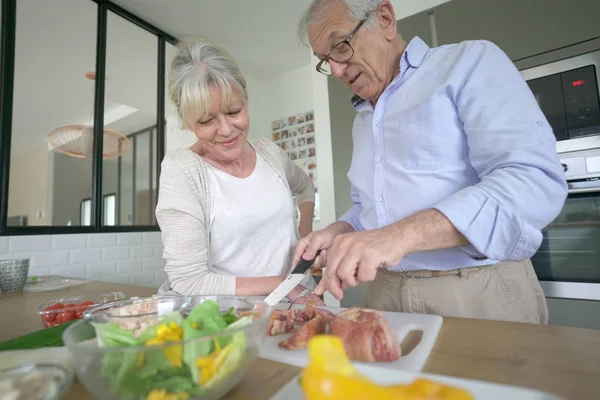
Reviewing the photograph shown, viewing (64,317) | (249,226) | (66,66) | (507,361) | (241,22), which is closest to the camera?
(507,361)

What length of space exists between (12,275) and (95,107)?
51.8 inches

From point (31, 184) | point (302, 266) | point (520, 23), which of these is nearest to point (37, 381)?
point (302, 266)

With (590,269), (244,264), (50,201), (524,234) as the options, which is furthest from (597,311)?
(50,201)

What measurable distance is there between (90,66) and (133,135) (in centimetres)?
77

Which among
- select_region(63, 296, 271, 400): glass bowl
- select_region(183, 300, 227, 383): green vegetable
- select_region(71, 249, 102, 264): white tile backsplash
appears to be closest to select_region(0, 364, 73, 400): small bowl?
select_region(63, 296, 271, 400): glass bowl

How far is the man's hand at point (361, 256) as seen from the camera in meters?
0.58

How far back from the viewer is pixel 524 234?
0.60 m

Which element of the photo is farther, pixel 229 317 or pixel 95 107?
pixel 95 107

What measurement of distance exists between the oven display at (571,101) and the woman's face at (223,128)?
4.60ft

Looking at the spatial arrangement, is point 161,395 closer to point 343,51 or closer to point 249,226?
point 249,226

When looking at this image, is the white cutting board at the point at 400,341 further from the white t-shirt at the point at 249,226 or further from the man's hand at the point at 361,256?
the white t-shirt at the point at 249,226

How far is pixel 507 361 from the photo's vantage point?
1.52ft

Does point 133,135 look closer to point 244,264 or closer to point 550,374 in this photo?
point 244,264

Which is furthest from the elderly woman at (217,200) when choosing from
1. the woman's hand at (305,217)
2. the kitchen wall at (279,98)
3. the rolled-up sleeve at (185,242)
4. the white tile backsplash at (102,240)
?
the kitchen wall at (279,98)
